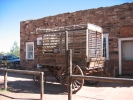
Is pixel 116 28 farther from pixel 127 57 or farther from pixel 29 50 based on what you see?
pixel 29 50

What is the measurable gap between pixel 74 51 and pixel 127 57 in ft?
14.9

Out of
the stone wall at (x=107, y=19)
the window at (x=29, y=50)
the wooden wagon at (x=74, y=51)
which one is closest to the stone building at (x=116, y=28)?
the stone wall at (x=107, y=19)

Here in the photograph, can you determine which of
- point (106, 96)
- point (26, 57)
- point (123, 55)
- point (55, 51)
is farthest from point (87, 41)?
point (26, 57)

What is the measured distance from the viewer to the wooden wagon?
7.11 meters

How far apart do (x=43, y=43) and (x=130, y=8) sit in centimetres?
558

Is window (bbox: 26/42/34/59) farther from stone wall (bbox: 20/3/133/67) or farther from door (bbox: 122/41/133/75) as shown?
door (bbox: 122/41/133/75)

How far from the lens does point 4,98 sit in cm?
612

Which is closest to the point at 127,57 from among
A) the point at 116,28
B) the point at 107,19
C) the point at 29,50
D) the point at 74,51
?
the point at 116,28

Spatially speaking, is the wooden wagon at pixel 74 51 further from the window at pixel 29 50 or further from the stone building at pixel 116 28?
the window at pixel 29 50

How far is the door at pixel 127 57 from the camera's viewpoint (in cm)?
1023

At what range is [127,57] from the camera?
1055 centimetres

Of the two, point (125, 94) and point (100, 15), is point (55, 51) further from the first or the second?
point (100, 15)

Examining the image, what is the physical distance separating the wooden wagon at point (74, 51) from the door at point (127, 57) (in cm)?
259

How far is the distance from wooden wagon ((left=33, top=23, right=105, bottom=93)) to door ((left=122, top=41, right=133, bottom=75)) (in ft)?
8.49
